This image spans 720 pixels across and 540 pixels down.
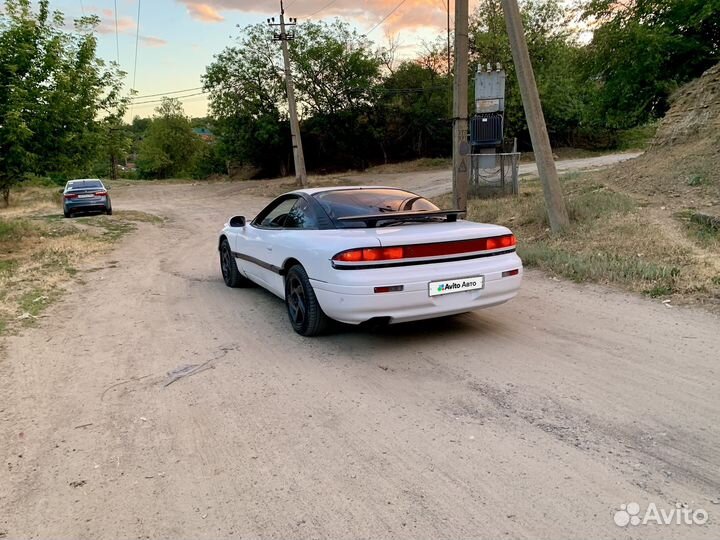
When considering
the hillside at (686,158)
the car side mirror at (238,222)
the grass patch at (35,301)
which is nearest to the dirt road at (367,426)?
the grass patch at (35,301)

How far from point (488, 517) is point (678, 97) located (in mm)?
14778

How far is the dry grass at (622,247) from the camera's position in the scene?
6.11m

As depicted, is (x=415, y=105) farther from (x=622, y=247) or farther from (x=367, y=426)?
(x=367, y=426)

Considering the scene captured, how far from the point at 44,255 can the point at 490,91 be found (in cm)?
1224

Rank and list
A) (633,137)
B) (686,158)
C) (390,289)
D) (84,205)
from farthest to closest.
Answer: (633,137) → (84,205) → (686,158) → (390,289)

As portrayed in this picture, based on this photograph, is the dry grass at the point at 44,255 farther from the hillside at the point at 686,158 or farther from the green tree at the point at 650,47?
the green tree at the point at 650,47

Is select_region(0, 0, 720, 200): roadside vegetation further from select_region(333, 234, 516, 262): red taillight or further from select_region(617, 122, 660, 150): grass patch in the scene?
select_region(333, 234, 516, 262): red taillight

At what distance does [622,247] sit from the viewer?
25.4ft

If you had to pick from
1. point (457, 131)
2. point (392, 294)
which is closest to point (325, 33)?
point (457, 131)

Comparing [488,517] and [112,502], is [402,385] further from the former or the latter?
[112,502]

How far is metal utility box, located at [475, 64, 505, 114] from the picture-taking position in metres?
15.4

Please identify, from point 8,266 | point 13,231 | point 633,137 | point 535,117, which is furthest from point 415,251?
point 633,137

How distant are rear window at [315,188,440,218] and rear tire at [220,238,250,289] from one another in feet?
7.08

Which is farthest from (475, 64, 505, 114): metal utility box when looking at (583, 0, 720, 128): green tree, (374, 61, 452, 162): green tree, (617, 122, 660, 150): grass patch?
(617, 122, 660, 150): grass patch
